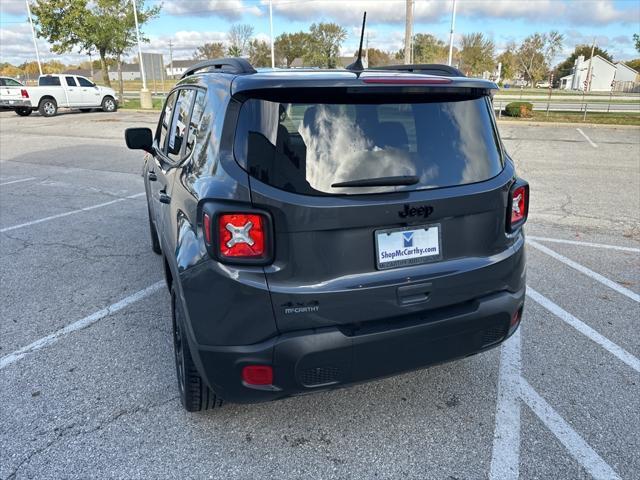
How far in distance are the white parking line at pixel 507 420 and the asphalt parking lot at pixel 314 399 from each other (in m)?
0.01

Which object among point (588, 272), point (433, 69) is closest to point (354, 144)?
point (433, 69)

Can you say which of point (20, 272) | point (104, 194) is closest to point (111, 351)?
point (20, 272)

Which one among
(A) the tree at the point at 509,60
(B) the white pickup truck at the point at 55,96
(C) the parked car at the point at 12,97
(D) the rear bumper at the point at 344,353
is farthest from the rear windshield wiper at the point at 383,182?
(A) the tree at the point at 509,60

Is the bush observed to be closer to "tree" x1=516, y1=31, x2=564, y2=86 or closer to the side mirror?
the side mirror

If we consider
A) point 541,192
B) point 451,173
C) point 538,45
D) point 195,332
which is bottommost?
point 541,192

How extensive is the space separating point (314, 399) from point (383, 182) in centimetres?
142

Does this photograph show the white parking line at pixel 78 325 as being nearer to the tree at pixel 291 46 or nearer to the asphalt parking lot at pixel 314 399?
the asphalt parking lot at pixel 314 399

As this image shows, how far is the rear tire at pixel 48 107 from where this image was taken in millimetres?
24156

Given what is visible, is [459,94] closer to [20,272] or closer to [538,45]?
[20,272]

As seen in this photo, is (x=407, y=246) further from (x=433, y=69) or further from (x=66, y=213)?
(x=66, y=213)

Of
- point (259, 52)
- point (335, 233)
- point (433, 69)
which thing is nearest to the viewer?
point (335, 233)

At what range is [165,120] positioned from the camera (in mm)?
3975

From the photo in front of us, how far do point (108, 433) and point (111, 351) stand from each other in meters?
0.90

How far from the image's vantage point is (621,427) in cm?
258
